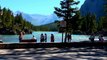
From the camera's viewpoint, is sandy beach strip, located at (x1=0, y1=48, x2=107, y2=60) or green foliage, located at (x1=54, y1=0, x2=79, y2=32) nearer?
sandy beach strip, located at (x1=0, y1=48, x2=107, y2=60)

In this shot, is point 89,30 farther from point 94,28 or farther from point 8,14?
point 8,14

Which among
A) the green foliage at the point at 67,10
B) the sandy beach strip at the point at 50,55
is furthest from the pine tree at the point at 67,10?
the sandy beach strip at the point at 50,55

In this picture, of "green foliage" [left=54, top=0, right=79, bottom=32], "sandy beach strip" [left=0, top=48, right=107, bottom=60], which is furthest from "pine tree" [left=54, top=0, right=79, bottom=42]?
"sandy beach strip" [left=0, top=48, right=107, bottom=60]

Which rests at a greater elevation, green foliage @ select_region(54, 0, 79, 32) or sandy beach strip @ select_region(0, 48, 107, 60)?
green foliage @ select_region(54, 0, 79, 32)

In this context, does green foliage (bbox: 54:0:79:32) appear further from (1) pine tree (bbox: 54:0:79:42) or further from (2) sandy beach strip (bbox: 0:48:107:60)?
(2) sandy beach strip (bbox: 0:48:107:60)

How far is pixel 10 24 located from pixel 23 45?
162036 millimetres

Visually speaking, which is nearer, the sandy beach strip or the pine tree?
the sandy beach strip

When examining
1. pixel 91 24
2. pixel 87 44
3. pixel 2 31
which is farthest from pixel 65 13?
pixel 2 31

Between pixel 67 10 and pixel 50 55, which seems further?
pixel 67 10

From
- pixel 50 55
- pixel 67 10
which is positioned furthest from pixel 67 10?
pixel 50 55

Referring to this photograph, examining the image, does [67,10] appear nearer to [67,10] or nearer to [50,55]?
[67,10]

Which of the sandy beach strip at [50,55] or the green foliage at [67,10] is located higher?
the green foliage at [67,10]

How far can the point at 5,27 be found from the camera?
636 ft

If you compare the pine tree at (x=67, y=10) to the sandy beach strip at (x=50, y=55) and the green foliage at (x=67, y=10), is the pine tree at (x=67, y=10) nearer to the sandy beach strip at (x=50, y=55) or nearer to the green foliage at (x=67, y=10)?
the green foliage at (x=67, y=10)
